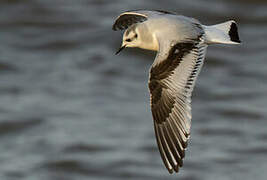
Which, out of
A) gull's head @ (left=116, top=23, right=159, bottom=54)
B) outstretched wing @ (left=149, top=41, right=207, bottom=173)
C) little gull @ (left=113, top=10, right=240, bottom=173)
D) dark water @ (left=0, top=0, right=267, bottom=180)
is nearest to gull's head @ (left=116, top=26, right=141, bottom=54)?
gull's head @ (left=116, top=23, right=159, bottom=54)

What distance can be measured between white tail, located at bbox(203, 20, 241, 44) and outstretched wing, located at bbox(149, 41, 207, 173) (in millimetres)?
222

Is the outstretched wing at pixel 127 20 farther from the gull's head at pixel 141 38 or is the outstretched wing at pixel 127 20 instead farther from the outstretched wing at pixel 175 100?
the outstretched wing at pixel 175 100

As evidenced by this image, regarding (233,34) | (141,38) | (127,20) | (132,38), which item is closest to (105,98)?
(127,20)

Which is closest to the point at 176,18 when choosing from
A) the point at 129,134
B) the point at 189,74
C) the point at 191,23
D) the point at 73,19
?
the point at 191,23

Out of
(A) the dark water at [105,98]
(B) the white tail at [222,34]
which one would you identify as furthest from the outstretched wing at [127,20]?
(A) the dark water at [105,98]

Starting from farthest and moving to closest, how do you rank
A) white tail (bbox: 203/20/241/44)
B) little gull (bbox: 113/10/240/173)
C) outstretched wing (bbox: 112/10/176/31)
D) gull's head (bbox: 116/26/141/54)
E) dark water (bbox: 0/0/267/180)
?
dark water (bbox: 0/0/267/180)
outstretched wing (bbox: 112/10/176/31)
gull's head (bbox: 116/26/141/54)
white tail (bbox: 203/20/241/44)
little gull (bbox: 113/10/240/173)

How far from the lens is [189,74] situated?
593 cm

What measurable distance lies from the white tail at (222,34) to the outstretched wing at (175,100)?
222 millimetres

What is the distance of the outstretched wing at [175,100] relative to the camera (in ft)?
19.4

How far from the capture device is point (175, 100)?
5949 mm

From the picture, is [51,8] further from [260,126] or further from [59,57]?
[260,126]

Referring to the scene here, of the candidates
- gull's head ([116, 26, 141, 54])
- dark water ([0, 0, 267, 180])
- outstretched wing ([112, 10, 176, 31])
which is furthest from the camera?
dark water ([0, 0, 267, 180])

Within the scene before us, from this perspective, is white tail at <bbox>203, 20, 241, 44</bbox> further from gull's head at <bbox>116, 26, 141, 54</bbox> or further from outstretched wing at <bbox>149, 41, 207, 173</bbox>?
gull's head at <bbox>116, 26, 141, 54</bbox>

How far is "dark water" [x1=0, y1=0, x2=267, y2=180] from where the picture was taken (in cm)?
936
